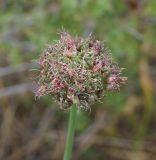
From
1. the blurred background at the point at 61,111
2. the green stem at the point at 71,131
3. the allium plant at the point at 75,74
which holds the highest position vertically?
the blurred background at the point at 61,111

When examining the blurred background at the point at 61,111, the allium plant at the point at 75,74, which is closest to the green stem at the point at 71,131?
the allium plant at the point at 75,74

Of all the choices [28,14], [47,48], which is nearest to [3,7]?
[28,14]

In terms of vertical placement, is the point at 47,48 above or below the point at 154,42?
below

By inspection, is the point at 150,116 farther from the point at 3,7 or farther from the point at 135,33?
the point at 3,7

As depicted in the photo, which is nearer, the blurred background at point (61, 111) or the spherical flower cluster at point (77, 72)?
the spherical flower cluster at point (77, 72)

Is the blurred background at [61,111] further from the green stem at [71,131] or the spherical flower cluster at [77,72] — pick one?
the green stem at [71,131]

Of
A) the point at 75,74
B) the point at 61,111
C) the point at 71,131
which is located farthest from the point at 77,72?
the point at 61,111

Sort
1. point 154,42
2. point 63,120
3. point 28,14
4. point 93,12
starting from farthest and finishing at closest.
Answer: point 63,120 → point 28,14 → point 154,42 → point 93,12

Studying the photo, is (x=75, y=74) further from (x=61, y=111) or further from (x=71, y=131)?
(x=61, y=111)

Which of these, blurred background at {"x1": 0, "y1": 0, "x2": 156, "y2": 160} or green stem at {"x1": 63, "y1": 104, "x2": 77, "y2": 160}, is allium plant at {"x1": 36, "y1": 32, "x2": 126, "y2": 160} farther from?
blurred background at {"x1": 0, "y1": 0, "x2": 156, "y2": 160}
